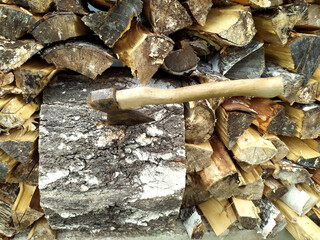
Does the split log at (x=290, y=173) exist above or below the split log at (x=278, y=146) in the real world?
below

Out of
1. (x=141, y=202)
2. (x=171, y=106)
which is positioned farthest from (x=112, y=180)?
(x=171, y=106)

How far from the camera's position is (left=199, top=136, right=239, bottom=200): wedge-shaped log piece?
1.68 m

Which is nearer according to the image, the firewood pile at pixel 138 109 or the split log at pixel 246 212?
the firewood pile at pixel 138 109

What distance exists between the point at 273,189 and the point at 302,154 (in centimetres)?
32

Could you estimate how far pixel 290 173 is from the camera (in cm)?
190

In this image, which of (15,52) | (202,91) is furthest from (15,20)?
(202,91)

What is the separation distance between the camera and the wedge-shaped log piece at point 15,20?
1257 mm

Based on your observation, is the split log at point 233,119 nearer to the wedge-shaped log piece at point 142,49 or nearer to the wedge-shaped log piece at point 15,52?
the wedge-shaped log piece at point 142,49

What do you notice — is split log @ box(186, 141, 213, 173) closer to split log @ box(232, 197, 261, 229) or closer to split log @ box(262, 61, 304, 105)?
split log @ box(232, 197, 261, 229)

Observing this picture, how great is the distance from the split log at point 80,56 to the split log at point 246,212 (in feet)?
4.12

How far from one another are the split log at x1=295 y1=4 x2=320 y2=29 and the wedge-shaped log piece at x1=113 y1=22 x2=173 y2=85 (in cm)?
82

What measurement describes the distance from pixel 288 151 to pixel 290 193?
1.43 feet

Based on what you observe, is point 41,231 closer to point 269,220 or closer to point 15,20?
point 15,20

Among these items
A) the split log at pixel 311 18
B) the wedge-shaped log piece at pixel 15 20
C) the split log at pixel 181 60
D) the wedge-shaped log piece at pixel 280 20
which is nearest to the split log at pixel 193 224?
the split log at pixel 181 60
